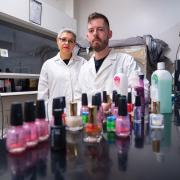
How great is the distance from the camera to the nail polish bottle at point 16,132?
54 centimetres

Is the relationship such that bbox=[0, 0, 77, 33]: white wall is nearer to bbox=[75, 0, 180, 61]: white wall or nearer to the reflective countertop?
bbox=[75, 0, 180, 61]: white wall

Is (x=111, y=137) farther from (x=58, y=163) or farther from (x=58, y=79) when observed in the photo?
(x=58, y=79)

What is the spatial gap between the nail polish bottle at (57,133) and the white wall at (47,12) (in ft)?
5.26

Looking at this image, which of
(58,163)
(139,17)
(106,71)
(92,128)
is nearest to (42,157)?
(58,163)

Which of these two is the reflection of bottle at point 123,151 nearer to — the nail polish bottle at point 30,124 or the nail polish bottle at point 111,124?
the nail polish bottle at point 111,124

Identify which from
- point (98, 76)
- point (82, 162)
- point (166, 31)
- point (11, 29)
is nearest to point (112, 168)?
point (82, 162)

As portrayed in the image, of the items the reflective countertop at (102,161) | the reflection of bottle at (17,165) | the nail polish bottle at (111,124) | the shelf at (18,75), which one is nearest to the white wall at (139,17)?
the shelf at (18,75)

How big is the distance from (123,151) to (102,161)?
9cm

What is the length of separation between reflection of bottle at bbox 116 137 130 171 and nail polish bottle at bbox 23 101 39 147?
0.23 m

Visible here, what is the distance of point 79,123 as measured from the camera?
2.55ft

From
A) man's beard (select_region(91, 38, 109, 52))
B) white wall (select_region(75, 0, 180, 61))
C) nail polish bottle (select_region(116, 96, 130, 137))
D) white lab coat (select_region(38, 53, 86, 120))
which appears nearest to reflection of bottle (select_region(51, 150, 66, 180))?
nail polish bottle (select_region(116, 96, 130, 137))

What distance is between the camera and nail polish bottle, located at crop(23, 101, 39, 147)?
0.57 meters

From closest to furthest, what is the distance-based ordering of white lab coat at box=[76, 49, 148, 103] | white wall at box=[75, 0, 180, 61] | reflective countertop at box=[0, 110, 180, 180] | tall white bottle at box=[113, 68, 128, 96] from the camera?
reflective countertop at box=[0, 110, 180, 180], tall white bottle at box=[113, 68, 128, 96], white lab coat at box=[76, 49, 148, 103], white wall at box=[75, 0, 180, 61]

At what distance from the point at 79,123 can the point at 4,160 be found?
0.31 meters
